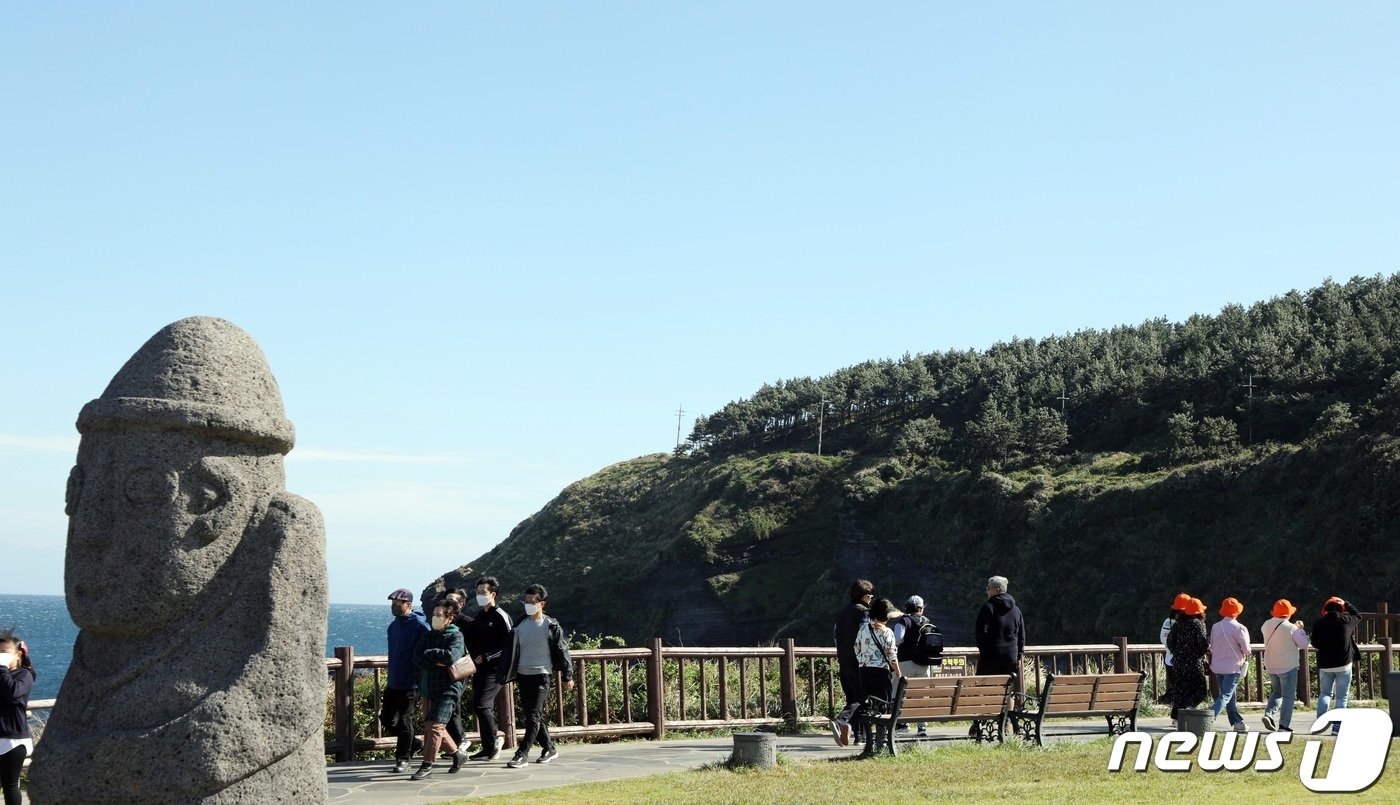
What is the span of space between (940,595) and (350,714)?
50.5 meters

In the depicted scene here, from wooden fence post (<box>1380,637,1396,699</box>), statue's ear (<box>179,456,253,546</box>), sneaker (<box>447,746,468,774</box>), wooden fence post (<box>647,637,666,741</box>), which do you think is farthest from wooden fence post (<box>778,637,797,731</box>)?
statue's ear (<box>179,456,253,546</box>)

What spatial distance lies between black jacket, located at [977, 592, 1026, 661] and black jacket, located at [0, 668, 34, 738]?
8.96 m

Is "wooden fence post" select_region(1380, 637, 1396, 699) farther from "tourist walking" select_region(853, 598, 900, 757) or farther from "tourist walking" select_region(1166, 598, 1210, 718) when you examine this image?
"tourist walking" select_region(853, 598, 900, 757)

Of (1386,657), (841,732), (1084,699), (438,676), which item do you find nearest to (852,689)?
(841,732)

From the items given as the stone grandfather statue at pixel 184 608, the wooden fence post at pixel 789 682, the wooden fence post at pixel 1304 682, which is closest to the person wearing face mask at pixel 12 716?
the stone grandfather statue at pixel 184 608

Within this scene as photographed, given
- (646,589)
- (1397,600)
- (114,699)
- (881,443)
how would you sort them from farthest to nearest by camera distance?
(881,443) → (646,589) → (1397,600) → (114,699)

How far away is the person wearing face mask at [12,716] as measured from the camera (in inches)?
334

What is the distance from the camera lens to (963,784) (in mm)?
10703

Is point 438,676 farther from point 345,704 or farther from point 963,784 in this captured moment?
point 963,784

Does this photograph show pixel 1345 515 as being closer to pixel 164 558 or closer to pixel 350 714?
pixel 350 714

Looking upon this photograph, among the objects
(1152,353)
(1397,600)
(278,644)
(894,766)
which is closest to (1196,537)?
(1397,600)

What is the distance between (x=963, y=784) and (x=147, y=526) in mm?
7104

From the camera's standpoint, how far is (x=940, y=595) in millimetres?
60906

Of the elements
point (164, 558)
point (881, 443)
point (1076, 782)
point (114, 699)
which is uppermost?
point (881, 443)
